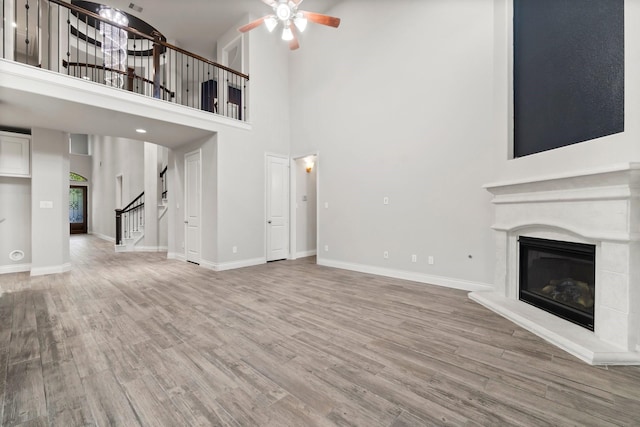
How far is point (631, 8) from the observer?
2.02 metres

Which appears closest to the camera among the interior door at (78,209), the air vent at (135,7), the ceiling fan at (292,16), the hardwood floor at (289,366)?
the hardwood floor at (289,366)

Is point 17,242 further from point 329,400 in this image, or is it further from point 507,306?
point 507,306

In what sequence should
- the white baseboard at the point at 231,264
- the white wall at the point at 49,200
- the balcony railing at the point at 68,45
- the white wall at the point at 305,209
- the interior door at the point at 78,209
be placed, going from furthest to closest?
the interior door at the point at 78,209 → the white wall at the point at 305,209 → the white baseboard at the point at 231,264 → the white wall at the point at 49,200 → the balcony railing at the point at 68,45

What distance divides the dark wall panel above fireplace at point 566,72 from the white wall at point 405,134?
415 mm

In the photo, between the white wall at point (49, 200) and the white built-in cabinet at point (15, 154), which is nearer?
the white built-in cabinet at point (15, 154)

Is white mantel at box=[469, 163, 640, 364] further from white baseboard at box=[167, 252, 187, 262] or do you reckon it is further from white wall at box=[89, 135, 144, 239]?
white wall at box=[89, 135, 144, 239]

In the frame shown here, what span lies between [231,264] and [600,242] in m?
5.06

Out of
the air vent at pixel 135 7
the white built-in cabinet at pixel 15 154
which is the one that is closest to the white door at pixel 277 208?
the air vent at pixel 135 7

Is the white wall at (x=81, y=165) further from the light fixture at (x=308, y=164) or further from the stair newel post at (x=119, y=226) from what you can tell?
the light fixture at (x=308, y=164)

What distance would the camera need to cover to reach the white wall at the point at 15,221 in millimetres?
4750

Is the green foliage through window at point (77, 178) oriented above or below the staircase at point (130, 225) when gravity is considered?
above

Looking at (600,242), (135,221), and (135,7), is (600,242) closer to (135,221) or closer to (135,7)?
(135,7)

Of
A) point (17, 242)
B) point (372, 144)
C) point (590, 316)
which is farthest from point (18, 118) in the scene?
point (590, 316)

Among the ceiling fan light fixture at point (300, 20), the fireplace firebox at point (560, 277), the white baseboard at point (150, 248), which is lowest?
the white baseboard at point (150, 248)
